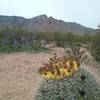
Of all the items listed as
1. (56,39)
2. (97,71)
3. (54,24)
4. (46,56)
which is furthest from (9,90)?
(54,24)

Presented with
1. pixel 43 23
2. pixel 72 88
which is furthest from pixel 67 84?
pixel 43 23

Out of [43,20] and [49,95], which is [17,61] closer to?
[49,95]

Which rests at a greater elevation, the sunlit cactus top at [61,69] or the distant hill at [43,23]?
the distant hill at [43,23]

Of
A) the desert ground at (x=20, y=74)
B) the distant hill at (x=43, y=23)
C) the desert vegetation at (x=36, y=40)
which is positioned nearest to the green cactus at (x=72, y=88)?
the desert ground at (x=20, y=74)

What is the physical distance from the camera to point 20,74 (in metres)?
13.3

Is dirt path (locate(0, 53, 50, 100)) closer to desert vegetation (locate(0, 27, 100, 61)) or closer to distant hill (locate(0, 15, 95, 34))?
desert vegetation (locate(0, 27, 100, 61))

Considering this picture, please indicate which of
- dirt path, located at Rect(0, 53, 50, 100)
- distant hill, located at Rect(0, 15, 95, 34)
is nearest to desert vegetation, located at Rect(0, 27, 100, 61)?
dirt path, located at Rect(0, 53, 50, 100)

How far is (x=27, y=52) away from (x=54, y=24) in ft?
179

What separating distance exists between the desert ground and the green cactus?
157cm

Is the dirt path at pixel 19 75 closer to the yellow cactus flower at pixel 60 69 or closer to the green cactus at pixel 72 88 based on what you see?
the yellow cactus flower at pixel 60 69

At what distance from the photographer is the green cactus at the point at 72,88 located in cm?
666

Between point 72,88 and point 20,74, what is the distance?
677 centimetres

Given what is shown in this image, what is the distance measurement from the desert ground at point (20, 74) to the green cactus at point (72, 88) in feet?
5.15

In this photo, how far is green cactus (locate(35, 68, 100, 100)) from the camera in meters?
6.66
